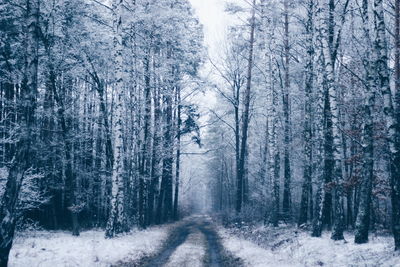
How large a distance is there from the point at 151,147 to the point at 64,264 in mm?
12459

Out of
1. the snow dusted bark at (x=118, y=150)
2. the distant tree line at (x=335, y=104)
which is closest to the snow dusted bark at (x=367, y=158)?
the distant tree line at (x=335, y=104)

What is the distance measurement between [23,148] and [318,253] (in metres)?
8.83

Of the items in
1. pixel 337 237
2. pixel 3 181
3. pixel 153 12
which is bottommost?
pixel 337 237

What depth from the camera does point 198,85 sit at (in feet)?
89.7

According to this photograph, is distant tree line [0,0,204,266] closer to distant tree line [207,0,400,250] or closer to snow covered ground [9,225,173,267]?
snow covered ground [9,225,173,267]

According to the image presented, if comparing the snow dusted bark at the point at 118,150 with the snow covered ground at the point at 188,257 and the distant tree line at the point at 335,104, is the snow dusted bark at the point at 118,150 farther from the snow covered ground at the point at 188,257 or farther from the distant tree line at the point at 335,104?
the distant tree line at the point at 335,104

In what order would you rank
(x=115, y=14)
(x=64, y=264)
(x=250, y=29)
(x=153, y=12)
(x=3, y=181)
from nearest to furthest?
1. (x=64, y=264)
2. (x=3, y=181)
3. (x=115, y=14)
4. (x=153, y=12)
5. (x=250, y=29)

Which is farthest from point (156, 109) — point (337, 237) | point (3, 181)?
point (337, 237)

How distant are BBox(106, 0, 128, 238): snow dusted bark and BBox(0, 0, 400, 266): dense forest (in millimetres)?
49

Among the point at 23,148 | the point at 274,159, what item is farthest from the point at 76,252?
the point at 274,159

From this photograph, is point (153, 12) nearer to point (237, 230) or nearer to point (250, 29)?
point (250, 29)

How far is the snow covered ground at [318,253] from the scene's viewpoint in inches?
315

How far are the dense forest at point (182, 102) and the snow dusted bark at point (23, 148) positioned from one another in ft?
0.09

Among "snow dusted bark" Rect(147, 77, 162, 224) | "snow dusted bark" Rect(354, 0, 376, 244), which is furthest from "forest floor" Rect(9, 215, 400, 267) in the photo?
"snow dusted bark" Rect(147, 77, 162, 224)
